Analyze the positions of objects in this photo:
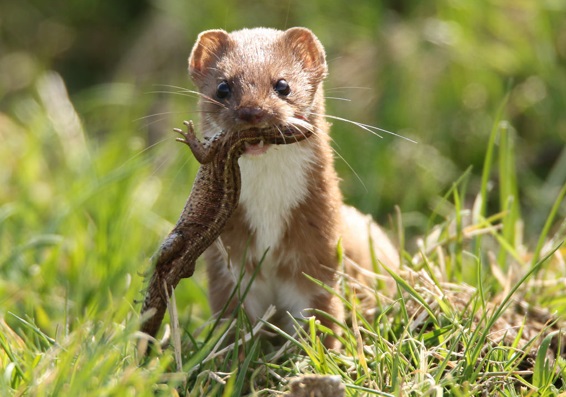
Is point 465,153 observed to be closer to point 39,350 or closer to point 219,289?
point 219,289

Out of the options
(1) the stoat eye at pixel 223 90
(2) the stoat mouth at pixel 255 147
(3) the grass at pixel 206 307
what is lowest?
(3) the grass at pixel 206 307

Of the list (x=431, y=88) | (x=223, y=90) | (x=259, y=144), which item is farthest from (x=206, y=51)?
(x=431, y=88)

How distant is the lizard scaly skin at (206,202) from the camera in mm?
3273

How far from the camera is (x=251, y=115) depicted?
3.25m

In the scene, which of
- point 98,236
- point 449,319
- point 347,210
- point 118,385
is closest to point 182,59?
point 98,236

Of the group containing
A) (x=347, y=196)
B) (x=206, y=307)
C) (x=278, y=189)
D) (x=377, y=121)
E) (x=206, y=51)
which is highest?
(x=206, y=51)

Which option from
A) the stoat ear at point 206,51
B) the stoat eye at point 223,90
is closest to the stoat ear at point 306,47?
the stoat ear at point 206,51

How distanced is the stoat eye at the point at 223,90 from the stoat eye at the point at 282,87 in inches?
7.2

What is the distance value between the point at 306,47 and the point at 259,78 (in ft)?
1.49

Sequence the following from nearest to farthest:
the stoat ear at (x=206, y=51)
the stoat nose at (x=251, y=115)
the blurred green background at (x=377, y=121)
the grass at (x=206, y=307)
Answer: the grass at (x=206, y=307) → the stoat nose at (x=251, y=115) → the stoat ear at (x=206, y=51) → the blurred green background at (x=377, y=121)

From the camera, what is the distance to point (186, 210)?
3393 millimetres

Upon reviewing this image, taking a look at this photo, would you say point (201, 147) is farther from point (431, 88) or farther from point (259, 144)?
point (431, 88)

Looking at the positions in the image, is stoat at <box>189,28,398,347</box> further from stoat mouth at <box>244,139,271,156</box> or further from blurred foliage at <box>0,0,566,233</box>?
blurred foliage at <box>0,0,566,233</box>

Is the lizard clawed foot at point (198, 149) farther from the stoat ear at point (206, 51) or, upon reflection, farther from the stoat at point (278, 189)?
the stoat ear at point (206, 51)
